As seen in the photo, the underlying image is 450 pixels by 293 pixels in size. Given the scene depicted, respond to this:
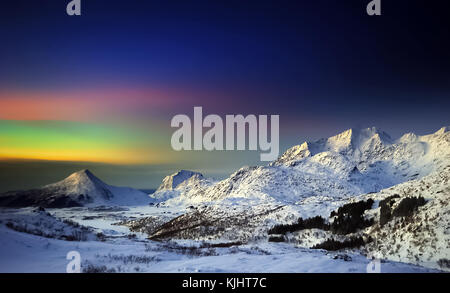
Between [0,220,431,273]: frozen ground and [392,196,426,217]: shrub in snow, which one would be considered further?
[392,196,426,217]: shrub in snow

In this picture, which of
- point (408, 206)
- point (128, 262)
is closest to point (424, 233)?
point (408, 206)

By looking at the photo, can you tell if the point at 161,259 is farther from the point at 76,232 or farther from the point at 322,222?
the point at 322,222

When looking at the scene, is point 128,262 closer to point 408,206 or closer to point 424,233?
point 424,233

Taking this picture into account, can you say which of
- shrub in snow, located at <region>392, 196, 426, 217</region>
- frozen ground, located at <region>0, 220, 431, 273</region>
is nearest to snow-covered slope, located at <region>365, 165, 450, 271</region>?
shrub in snow, located at <region>392, 196, 426, 217</region>

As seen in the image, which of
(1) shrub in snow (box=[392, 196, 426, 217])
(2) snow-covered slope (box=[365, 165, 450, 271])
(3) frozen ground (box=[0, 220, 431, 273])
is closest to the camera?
(3) frozen ground (box=[0, 220, 431, 273])

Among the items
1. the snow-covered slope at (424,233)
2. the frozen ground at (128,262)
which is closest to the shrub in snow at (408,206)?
the snow-covered slope at (424,233)

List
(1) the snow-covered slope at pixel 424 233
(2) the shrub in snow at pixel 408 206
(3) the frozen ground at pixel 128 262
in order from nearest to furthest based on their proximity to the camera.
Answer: (3) the frozen ground at pixel 128 262 → (1) the snow-covered slope at pixel 424 233 → (2) the shrub in snow at pixel 408 206

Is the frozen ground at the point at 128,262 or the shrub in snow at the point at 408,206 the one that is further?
the shrub in snow at the point at 408,206

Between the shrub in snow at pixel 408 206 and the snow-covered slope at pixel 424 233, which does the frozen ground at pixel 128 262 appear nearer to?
the snow-covered slope at pixel 424 233

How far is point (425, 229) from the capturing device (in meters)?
27.6

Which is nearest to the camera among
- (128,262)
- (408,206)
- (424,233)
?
(128,262)

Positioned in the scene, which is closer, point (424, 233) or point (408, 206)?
point (424, 233)

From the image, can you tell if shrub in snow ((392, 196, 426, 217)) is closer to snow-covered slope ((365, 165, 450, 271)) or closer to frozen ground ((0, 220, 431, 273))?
snow-covered slope ((365, 165, 450, 271))
